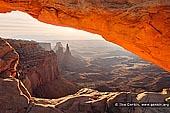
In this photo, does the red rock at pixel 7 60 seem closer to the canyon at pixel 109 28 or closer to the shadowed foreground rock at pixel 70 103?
the shadowed foreground rock at pixel 70 103

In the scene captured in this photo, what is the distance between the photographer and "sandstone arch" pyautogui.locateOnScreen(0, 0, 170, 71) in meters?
7.81

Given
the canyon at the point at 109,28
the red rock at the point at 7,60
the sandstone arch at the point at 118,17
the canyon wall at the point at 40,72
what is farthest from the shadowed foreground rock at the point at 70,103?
the canyon wall at the point at 40,72

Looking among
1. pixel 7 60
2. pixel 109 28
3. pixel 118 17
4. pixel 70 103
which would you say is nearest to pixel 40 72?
pixel 7 60

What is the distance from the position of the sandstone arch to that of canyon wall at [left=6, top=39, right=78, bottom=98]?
18227 mm

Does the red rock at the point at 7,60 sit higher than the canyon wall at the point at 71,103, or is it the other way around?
the red rock at the point at 7,60

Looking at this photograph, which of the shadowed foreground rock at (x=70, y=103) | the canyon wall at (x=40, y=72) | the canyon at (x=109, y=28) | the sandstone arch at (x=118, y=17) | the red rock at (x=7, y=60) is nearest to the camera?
the sandstone arch at (x=118, y=17)

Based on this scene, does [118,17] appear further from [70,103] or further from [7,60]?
[7,60]

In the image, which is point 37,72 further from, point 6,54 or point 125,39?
point 125,39

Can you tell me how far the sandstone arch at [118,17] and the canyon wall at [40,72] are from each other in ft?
59.8

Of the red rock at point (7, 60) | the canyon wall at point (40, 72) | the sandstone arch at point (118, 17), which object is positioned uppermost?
the sandstone arch at point (118, 17)

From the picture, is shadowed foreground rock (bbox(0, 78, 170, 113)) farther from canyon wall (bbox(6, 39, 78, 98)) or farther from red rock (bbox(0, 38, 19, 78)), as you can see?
canyon wall (bbox(6, 39, 78, 98))

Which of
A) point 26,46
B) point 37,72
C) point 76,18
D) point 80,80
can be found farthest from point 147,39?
point 80,80

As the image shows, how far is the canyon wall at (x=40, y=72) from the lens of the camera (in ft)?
96.7

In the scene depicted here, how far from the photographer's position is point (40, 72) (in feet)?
107
